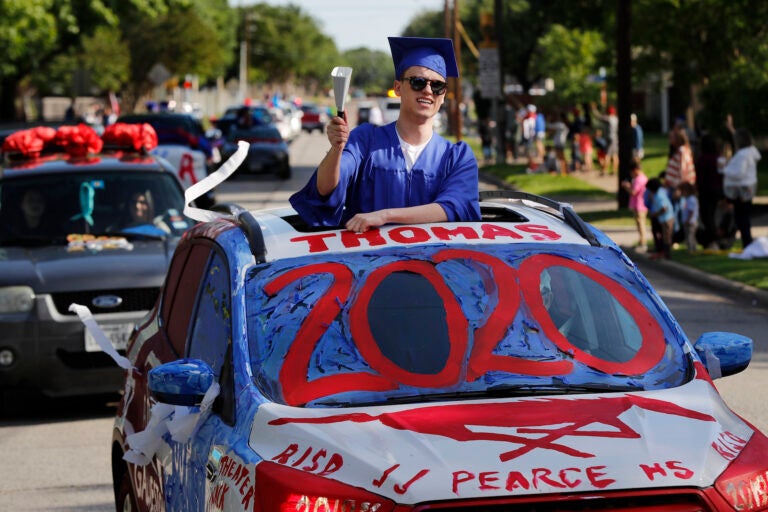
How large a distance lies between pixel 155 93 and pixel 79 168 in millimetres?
103233

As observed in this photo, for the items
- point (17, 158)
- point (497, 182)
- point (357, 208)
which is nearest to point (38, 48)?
point (497, 182)

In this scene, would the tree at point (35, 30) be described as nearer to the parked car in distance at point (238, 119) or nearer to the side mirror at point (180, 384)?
the parked car in distance at point (238, 119)

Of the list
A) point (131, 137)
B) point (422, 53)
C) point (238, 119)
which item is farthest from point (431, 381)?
point (238, 119)

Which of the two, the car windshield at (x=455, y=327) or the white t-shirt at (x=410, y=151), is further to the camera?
the white t-shirt at (x=410, y=151)

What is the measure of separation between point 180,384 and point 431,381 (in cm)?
77

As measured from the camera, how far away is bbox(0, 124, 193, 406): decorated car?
31.7 feet

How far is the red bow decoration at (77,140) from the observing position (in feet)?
38.1

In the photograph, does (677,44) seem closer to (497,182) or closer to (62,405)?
(497,182)

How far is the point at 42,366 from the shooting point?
963cm

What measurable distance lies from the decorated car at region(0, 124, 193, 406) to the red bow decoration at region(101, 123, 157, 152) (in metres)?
0.01

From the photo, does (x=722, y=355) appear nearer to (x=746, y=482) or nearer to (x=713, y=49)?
(x=746, y=482)

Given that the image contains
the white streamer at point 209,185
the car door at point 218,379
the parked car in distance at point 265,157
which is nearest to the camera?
the car door at point 218,379

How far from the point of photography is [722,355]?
499 cm

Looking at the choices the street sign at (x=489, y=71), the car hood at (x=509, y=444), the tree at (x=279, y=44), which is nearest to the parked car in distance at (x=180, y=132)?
the street sign at (x=489, y=71)
